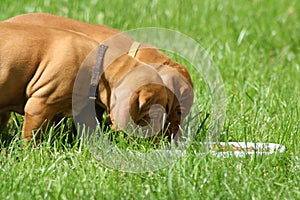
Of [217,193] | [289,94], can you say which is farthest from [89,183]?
[289,94]

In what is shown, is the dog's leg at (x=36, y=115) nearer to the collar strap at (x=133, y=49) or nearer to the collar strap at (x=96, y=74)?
the collar strap at (x=96, y=74)

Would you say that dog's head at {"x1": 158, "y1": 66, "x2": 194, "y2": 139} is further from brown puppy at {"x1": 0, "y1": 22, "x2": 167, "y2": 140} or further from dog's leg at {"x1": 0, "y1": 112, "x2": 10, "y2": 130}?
dog's leg at {"x1": 0, "y1": 112, "x2": 10, "y2": 130}

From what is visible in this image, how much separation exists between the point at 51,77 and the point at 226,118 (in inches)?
48.9

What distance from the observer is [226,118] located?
14.3ft

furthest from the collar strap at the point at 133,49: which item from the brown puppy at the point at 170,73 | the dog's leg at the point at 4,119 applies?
the dog's leg at the point at 4,119

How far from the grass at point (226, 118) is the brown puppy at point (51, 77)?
0.69 ft

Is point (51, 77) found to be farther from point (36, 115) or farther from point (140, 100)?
point (140, 100)

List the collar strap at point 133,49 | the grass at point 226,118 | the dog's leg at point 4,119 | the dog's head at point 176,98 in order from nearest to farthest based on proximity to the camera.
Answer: the grass at point 226,118, the dog's head at point 176,98, the collar strap at point 133,49, the dog's leg at point 4,119

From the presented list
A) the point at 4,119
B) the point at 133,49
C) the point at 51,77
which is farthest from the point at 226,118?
the point at 4,119

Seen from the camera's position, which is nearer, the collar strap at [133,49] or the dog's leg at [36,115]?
the dog's leg at [36,115]

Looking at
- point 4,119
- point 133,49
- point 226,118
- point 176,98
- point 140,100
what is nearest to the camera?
point 140,100

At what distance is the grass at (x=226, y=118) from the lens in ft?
10.5

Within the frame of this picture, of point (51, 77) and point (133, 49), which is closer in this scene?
point (51, 77)

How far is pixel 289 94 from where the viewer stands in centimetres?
489
